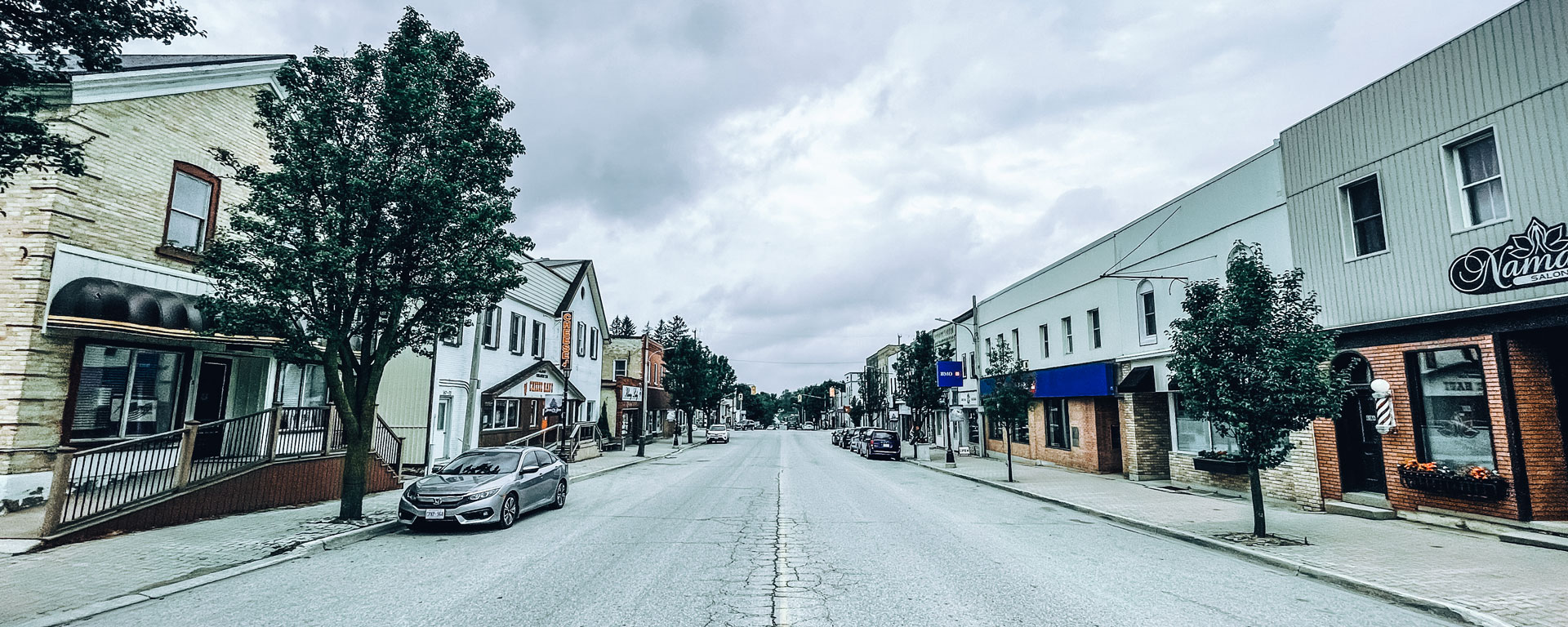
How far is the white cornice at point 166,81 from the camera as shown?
11.8 m

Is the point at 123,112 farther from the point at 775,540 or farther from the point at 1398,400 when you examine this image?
the point at 1398,400

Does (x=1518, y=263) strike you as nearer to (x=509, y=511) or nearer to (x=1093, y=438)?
(x=1093, y=438)

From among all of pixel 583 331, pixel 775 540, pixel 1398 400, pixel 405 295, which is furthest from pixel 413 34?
pixel 583 331

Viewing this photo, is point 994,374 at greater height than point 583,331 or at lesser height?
lesser

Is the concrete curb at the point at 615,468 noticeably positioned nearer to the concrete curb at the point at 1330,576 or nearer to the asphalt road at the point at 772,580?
the asphalt road at the point at 772,580

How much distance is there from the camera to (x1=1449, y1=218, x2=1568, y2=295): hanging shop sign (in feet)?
33.0

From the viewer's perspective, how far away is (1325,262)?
45.6ft

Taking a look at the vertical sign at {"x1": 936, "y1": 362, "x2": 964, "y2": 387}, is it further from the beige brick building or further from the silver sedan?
the beige brick building

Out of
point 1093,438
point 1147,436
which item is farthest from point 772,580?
point 1093,438

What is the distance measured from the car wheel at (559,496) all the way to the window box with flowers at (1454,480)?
51.5 ft

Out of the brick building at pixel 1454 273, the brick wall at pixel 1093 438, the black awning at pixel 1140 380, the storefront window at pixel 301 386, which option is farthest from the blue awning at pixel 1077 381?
the storefront window at pixel 301 386

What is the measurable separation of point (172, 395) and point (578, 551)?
9.76 m

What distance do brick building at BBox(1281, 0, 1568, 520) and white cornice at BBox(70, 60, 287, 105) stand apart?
20.9 meters

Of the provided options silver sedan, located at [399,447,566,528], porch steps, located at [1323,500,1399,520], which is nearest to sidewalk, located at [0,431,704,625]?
silver sedan, located at [399,447,566,528]
